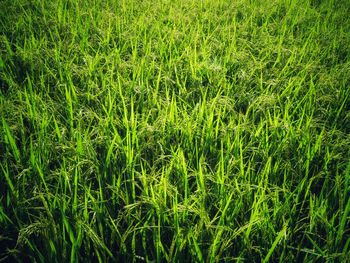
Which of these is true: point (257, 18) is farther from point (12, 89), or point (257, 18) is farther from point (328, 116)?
point (12, 89)

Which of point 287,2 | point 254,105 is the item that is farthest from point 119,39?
point 287,2

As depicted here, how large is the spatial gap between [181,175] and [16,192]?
27.7 inches

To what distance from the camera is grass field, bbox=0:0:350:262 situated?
2.64ft

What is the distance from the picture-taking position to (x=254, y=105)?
1473 millimetres

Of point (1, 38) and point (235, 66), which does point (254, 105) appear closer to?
point (235, 66)

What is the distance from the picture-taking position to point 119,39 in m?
2.06

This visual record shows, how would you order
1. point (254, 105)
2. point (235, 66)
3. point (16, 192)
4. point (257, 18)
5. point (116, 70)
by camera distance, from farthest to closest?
point (257, 18), point (235, 66), point (116, 70), point (254, 105), point (16, 192)

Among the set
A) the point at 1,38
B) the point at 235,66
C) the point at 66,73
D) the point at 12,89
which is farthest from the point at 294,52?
the point at 1,38

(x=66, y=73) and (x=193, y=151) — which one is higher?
(x=66, y=73)

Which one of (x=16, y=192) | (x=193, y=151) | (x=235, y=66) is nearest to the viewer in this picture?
(x=16, y=192)

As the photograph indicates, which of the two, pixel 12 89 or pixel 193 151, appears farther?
pixel 12 89

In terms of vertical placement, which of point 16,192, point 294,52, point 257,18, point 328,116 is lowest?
point 16,192

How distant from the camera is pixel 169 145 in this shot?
1215mm

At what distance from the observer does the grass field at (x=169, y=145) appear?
31.7 inches
